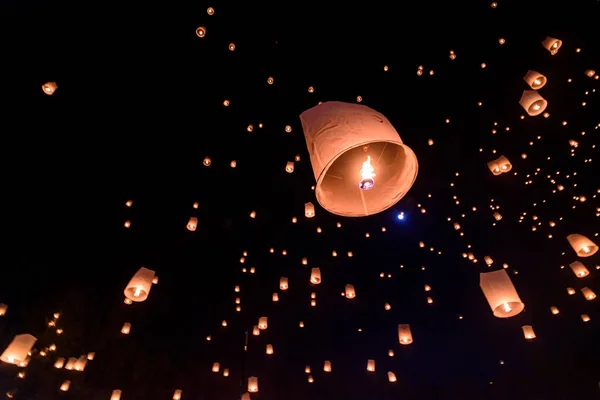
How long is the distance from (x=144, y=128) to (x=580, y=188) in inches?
293

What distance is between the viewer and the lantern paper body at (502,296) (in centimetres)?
291

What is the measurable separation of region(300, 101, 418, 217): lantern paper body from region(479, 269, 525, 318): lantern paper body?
1774 millimetres

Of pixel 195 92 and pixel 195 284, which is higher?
pixel 195 92

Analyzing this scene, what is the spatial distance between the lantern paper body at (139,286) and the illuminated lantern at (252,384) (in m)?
4.57

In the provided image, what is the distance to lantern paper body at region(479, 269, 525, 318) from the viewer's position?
291 cm

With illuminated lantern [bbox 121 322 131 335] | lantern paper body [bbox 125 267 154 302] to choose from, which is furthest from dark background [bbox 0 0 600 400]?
lantern paper body [bbox 125 267 154 302]

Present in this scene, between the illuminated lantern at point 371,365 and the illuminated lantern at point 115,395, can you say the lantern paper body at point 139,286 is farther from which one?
the illuminated lantern at point 371,365

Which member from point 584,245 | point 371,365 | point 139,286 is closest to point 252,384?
point 371,365

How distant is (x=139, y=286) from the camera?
3674mm

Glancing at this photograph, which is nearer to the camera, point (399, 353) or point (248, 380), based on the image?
point (248, 380)

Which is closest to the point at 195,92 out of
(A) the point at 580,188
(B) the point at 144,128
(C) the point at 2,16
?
(B) the point at 144,128

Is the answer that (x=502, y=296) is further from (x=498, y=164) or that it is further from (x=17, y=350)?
(x=17, y=350)

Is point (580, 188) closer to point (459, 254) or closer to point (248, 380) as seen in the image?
point (459, 254)

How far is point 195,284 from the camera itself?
713 centimetres
